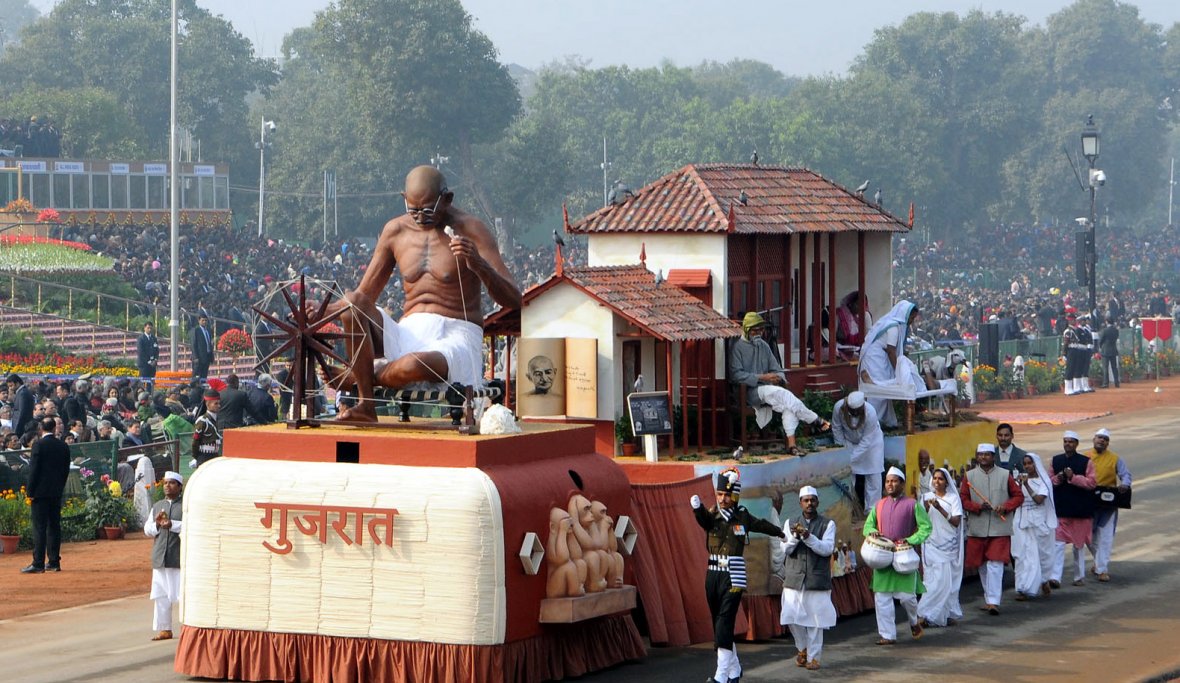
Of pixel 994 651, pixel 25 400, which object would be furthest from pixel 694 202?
pixel 25 400

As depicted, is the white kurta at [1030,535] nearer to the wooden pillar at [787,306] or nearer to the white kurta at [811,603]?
the wooden pillar at [787,306]

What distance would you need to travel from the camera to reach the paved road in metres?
17.4

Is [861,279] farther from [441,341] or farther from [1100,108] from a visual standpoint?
[1100,108]

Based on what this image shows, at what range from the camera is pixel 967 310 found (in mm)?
65062

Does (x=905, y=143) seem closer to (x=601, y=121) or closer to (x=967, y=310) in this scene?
(x=601, y=121)

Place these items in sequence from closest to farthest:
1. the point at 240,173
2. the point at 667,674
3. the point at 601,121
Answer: the point at 667,674 → the point at 240,173 → the point at 601,121

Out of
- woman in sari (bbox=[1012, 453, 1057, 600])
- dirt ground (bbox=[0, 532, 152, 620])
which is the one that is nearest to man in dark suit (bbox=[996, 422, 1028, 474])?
woman in sari (bbox=[1012, 453, 1057, 600])

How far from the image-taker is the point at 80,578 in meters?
23.1

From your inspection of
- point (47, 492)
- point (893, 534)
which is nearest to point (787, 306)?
point (893, 534)

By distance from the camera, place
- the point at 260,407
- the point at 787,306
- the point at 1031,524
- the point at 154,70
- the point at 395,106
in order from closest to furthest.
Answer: the point at 1031,524 < the point at 787,306 < the point at 260,407 < the point at 395,106 < the point at 154,70

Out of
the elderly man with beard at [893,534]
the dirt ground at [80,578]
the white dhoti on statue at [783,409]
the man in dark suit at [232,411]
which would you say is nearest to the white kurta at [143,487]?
the dirt ground at [80,578]

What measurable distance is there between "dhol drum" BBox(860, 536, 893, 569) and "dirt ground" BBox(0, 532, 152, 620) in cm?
812

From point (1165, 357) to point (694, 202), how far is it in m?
35.6

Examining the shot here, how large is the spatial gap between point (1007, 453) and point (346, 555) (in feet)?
26.8
